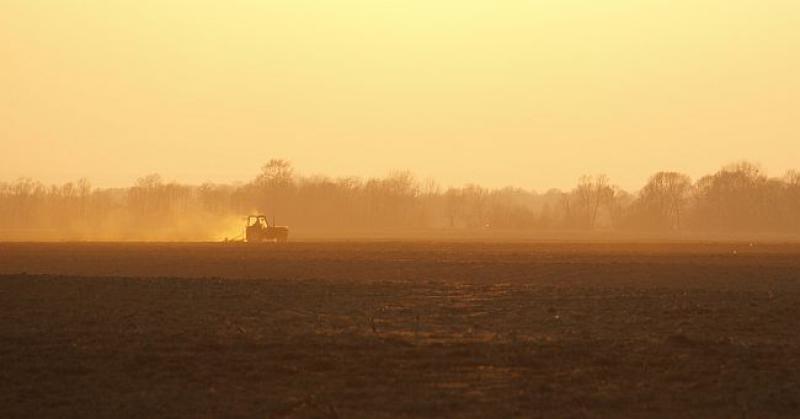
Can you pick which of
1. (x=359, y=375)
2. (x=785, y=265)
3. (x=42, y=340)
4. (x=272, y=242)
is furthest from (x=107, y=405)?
(x=272, y=242)

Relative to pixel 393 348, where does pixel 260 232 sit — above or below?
above

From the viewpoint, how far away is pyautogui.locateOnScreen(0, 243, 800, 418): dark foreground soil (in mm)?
15328

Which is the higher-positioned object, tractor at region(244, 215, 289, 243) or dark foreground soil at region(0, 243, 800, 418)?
tractor at region(244, 215, 289, 243)

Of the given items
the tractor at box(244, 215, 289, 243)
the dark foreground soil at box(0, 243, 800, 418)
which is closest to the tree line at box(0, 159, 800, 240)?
the tractor at box(244, 215, 289, 243)

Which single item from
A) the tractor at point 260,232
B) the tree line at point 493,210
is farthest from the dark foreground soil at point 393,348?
the tree line at point 493,210

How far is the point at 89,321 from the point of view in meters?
23.7

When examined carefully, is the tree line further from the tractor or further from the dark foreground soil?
the dark foreground soil

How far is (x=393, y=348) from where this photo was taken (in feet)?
65.0

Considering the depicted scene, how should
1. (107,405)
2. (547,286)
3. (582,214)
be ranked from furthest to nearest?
(582,214)
(547,286)
(107,405)

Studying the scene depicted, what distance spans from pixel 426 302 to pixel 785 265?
1192 inches

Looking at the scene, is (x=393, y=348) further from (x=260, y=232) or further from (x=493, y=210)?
(x=493, y=210)

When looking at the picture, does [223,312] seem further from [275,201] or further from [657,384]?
[275,201]

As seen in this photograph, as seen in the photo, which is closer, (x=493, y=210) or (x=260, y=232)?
(x=260, y=232)

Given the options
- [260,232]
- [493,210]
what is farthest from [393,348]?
[493,210]
